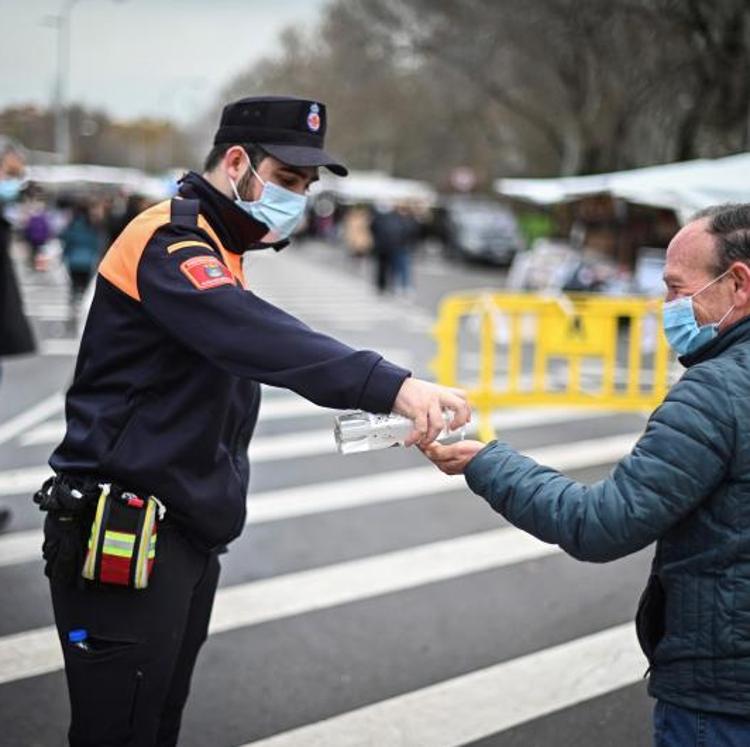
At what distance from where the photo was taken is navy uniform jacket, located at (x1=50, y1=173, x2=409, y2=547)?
2246mm

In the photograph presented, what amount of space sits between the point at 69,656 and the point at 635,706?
94.7 inches

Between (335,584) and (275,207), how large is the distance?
10.4 ft

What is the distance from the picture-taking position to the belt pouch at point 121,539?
239cm

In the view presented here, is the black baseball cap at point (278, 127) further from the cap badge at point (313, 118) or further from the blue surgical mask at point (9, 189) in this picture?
the blue surgical mask at point (9, 189)

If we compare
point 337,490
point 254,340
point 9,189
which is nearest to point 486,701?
point 254,340

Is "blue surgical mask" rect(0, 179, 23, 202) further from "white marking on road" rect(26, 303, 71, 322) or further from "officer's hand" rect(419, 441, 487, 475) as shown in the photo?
"white marking on road" rect(26, 303, 71, 322)

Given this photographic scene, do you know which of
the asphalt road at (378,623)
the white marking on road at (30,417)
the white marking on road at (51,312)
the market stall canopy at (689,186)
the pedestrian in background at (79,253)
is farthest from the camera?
the white marking on road at (51,312)

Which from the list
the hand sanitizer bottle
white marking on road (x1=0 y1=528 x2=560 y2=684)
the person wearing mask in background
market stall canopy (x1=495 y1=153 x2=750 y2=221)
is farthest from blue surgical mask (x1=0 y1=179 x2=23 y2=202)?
market stall canopy (x1=495 y1=153 x2=750 y2=221)

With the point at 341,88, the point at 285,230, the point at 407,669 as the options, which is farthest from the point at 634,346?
the point at 341,88

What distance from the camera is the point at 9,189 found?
6.40m

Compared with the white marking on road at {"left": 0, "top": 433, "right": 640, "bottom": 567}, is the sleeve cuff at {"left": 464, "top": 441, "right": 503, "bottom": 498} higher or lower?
higher

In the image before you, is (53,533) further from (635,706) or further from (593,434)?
(593,434)

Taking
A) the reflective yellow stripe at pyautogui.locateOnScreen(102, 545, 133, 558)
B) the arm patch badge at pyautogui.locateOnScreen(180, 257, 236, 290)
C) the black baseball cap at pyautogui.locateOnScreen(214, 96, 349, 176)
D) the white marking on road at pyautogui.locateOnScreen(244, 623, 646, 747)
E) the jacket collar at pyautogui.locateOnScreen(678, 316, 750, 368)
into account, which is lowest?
the white marking on road at pyautogui.locateOnScreen(244, 623, 646, 747)

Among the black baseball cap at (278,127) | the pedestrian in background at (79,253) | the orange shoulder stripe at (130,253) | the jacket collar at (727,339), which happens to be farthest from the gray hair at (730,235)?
the pedestrian in background at (79,253)
